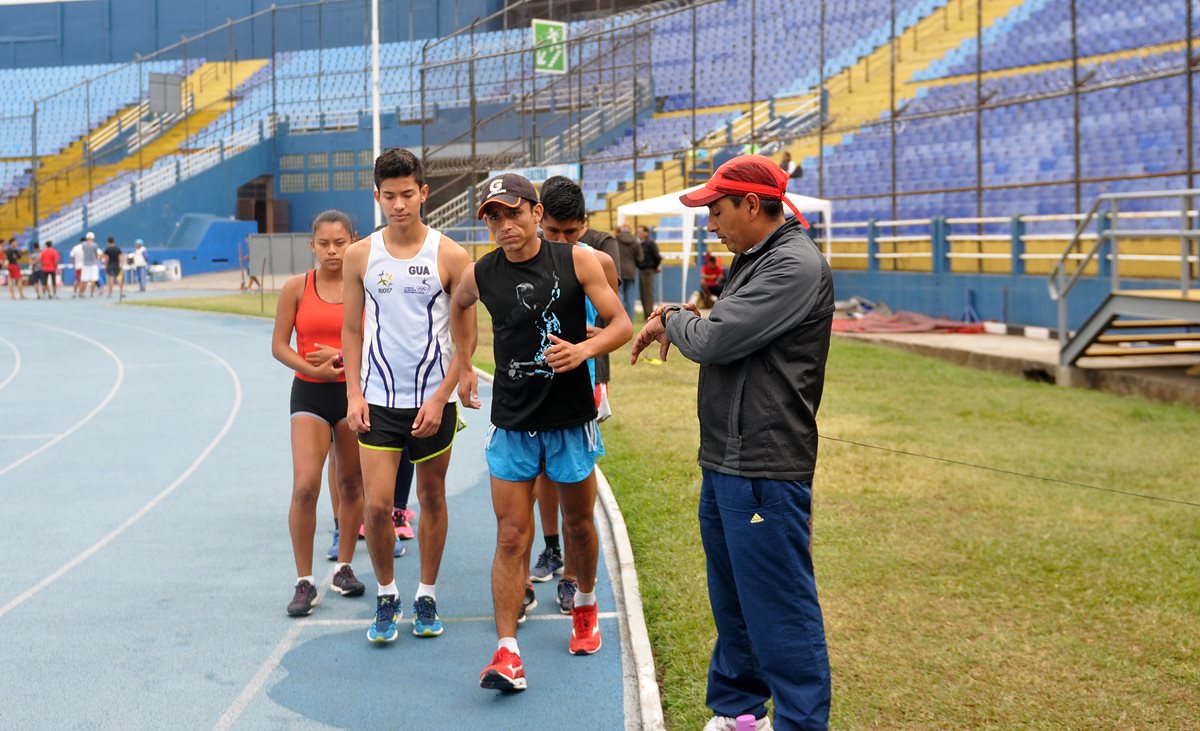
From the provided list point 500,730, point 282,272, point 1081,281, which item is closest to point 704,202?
point 500,730

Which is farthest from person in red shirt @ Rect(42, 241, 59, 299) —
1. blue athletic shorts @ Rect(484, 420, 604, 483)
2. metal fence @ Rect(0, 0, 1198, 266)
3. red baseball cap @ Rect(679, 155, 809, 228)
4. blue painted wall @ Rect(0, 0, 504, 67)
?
red baseball cap @ Rect(679, 155, 809, 228)

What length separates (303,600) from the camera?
6297 millimetres

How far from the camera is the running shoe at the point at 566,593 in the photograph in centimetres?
619

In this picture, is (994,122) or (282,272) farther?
(282,272)

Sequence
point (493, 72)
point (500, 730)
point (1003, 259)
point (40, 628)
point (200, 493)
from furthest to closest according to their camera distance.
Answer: point (493, 72) < point (1003, 259) < point (200, 493) < point (40, 628) < point (500, 730)

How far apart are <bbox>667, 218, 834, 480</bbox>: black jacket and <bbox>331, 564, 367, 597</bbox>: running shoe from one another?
3.13 meters

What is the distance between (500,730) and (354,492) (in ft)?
6.61

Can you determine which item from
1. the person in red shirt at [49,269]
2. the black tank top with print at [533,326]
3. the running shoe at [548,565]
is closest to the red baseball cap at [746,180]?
the black tank top with print at [533,326]

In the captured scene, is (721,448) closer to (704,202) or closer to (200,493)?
(704,202)

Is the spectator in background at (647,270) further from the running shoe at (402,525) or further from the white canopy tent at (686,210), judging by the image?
the running shoe at (402,525)

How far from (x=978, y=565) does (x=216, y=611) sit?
12.9 ft

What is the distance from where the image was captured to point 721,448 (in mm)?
3986

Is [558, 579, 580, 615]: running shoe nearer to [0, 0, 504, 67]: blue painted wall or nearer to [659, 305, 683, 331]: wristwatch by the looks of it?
[659, 305, 683, 331]: wristwatch

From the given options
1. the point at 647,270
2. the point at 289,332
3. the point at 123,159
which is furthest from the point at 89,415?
the point at 123,159
